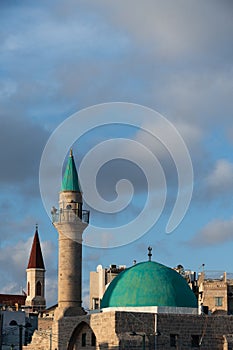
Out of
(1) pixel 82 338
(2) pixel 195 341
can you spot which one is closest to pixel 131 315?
(2) pixel 195 341

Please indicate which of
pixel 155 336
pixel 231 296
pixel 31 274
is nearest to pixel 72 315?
pixel 155 336

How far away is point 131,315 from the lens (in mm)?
35500

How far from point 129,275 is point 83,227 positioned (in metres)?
5.74

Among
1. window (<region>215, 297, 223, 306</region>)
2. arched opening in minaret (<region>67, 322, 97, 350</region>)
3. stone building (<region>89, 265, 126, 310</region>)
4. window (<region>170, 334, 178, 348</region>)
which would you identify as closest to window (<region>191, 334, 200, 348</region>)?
window (<region>170, 334, 178, 348</region>)

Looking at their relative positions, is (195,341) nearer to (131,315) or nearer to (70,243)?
(131,315)

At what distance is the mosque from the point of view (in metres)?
35.5

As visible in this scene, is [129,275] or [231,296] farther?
[231,296]

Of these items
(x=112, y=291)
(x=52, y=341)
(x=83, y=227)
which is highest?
(x=83, y=227)

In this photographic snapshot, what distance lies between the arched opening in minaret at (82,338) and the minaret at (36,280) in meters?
38.7

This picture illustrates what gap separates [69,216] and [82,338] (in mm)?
7751

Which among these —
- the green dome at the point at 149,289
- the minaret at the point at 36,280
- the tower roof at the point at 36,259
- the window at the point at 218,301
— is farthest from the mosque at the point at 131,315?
the tower roof at the point at 36,259

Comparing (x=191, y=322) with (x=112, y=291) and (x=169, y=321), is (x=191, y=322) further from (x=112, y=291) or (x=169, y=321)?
(x=112, y=291)

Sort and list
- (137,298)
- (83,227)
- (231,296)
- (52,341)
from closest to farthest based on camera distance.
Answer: (137,298)
(52,341)
(83,227)
(231,296)

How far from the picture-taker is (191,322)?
36.6 metres
